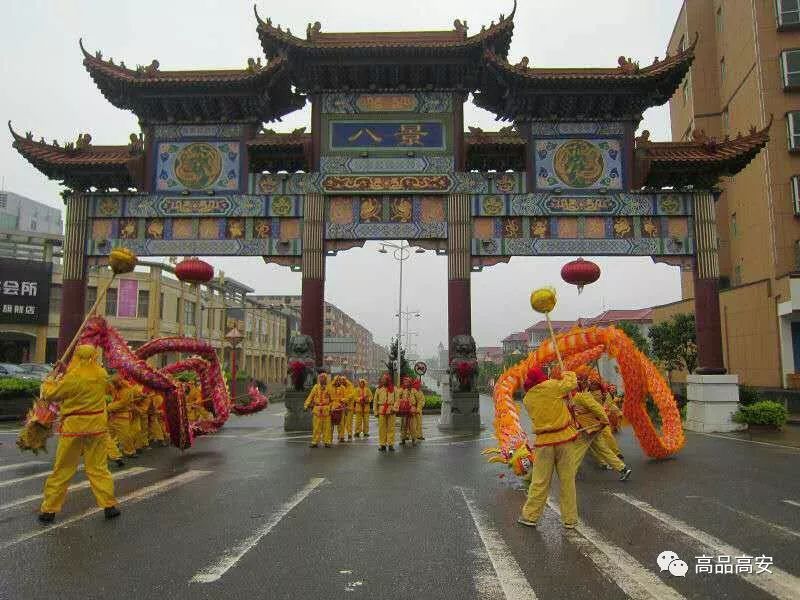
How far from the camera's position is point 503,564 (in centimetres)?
461

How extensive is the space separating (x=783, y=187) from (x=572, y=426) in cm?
2213

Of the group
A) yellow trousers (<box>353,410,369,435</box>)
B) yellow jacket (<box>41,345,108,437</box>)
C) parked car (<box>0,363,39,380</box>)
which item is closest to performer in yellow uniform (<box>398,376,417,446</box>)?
yellow trousers (<box>353,410,369,435</box>)

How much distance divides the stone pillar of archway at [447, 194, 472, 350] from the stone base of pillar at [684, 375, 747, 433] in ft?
20.5

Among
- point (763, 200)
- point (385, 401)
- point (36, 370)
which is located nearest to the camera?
point (385, 401)

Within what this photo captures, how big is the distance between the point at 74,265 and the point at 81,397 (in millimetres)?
12090

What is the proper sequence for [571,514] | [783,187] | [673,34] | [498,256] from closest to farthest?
1. [571,514]
2. [498,256]
3. [783,187]
4. [673,34]

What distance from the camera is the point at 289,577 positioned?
4316mm

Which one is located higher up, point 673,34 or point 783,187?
point 673,34

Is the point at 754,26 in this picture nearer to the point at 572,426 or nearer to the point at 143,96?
the point at 143,96

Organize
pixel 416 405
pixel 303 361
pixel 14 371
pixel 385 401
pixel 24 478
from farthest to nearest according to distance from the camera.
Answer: pixel 14 371 < pixel 303 361 < pixel 416 405 < pixel 385 401 < pixel 24 478

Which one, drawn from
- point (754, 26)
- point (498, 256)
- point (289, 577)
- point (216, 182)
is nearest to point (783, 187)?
point (754, 26)

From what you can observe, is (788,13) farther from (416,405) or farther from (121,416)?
(121,416)

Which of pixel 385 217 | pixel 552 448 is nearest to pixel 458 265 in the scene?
pixel 385 217

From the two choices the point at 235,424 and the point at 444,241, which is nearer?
the point at 444,241
